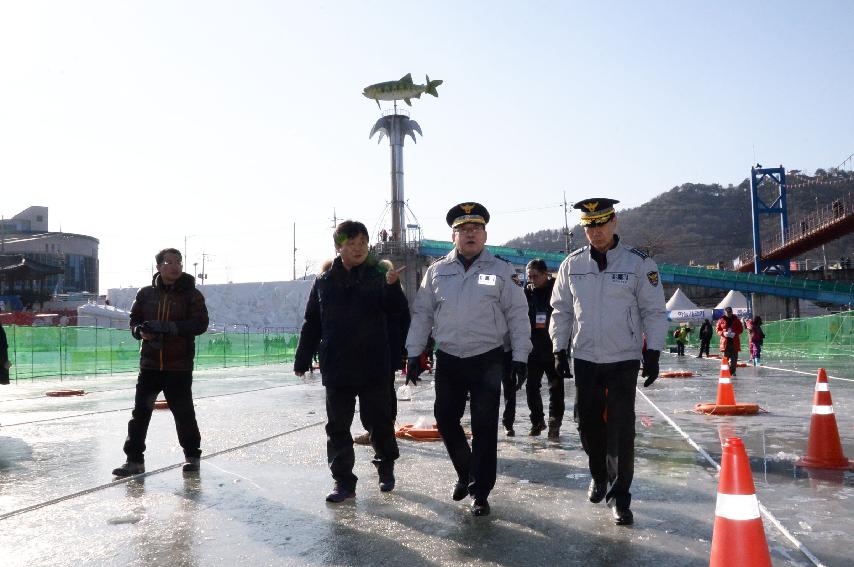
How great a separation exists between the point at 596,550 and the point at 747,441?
4069 millimetres

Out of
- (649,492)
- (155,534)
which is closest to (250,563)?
(155,534)

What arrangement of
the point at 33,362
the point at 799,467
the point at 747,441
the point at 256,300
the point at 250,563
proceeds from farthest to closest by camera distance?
the point at 256,300 → the point at 33,362 → the point at 747,441 → the point at 799,467 → the point at 250,563

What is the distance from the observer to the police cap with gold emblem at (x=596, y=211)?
452cm

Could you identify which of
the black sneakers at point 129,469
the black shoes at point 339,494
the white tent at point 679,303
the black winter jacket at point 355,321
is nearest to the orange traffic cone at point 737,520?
the black shoes at point 339,494

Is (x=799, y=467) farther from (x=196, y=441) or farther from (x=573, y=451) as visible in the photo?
(x=196, y=441)

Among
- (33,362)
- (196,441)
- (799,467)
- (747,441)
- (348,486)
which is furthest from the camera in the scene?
(33,362)

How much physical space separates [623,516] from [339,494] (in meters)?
1.64

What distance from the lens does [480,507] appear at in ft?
14.2

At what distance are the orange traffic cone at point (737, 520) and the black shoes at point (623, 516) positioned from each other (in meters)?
1.19

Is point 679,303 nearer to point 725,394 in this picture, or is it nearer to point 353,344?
point 725,394

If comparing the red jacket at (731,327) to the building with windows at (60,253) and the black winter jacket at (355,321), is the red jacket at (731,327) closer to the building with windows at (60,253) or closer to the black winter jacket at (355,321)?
the black winter jacket at (355,321)

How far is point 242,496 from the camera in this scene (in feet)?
16.1

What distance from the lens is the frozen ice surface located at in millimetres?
3623

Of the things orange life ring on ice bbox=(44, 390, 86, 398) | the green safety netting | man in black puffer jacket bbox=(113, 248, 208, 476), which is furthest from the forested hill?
man in black puffer jacket bbox=(113, 248, 208, 476)
